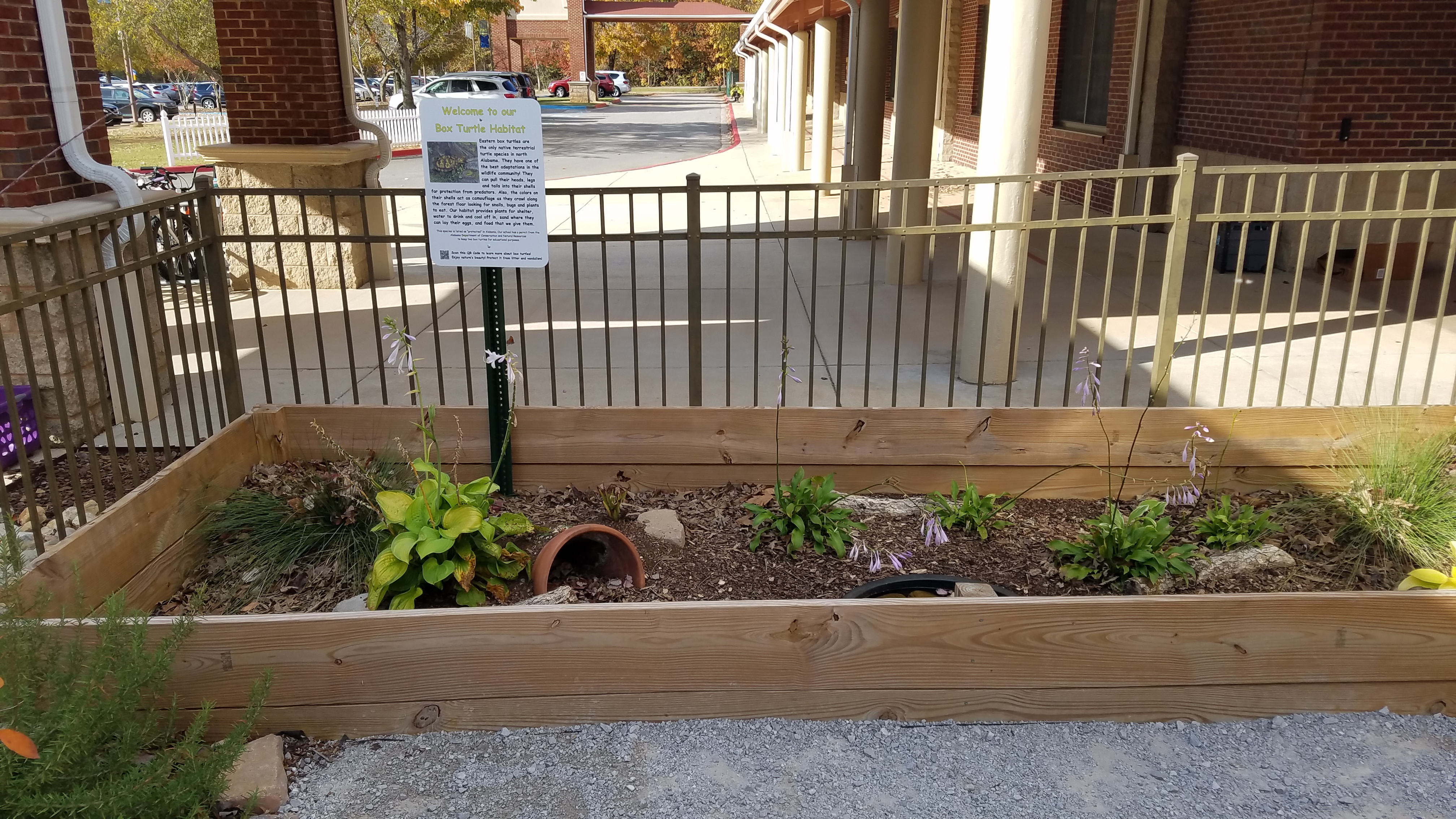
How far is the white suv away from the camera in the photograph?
5675cm

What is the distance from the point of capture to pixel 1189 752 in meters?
2.74

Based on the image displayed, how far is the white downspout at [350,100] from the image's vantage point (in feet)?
27.7

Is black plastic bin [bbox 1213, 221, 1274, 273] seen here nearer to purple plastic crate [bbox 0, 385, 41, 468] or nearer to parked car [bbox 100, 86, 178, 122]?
purple plastic crate [bbox 0, 385, 41, 468]

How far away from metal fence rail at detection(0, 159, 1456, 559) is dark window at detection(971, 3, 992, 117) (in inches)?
246

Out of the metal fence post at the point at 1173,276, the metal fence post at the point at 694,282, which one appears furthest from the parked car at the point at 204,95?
the metal fence post at the point at 1173,276

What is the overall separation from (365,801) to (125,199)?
153 inches

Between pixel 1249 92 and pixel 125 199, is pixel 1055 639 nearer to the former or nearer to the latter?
pixel 125 199

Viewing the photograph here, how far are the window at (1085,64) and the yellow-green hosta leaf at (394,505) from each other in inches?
442

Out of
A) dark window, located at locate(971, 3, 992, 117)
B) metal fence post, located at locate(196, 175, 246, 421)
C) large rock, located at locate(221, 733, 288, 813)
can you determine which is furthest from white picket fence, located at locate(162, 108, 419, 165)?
large rock, located at locate(221, 733, 288, 813)

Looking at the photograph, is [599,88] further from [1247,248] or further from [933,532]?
[933,532]

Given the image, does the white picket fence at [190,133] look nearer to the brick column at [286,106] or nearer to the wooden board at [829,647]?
the brick column at [286,106]

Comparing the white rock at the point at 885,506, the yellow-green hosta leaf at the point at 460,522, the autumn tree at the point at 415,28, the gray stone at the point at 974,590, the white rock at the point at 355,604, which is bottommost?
the white rock at the point at 885,506

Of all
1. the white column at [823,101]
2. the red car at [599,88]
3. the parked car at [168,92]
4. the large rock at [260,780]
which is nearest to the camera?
the large rock at [260,780]

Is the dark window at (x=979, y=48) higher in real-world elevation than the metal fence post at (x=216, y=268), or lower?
higher
